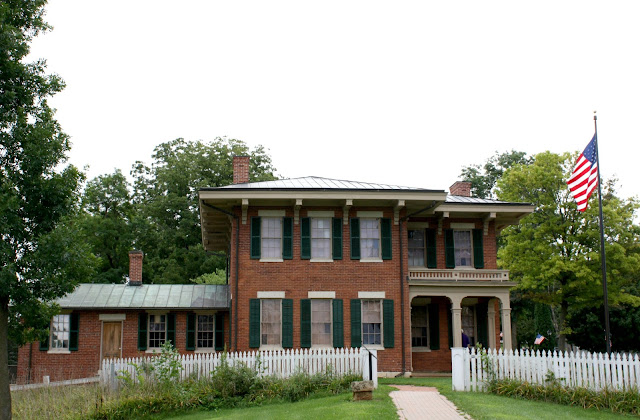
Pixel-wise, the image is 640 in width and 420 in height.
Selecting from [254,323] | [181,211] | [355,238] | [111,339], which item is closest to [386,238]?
[355,238]

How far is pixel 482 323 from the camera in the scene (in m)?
26.2

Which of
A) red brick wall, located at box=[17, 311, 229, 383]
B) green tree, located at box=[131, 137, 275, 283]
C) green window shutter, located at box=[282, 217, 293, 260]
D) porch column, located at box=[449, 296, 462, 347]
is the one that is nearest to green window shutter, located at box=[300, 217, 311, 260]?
green window shutter, located at box=[282, 217, 293, 260]

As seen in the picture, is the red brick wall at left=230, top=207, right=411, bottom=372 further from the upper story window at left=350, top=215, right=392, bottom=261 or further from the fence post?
the fence post

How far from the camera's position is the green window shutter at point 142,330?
85.7 feet

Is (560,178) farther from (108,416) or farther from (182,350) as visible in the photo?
(108,416)

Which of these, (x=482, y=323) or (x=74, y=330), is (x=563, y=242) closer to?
(x=482, y=323)

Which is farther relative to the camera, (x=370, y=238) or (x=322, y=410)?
(x=370, y=238)

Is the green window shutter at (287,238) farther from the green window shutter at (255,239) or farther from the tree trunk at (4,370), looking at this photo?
the tree trunk at (4,370)

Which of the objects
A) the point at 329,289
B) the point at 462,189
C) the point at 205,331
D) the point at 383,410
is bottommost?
the point at 383,410

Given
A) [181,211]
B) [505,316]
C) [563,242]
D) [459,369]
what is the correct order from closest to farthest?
[459,369]
[505,316]
[563,242]
[181,211]

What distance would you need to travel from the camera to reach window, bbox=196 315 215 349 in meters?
26.6

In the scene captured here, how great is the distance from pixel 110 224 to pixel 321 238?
2748cm

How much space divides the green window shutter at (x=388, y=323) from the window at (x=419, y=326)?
261cm

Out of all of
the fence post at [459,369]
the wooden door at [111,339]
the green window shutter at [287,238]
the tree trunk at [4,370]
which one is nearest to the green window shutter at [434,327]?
the green window shutter at [287,238]
